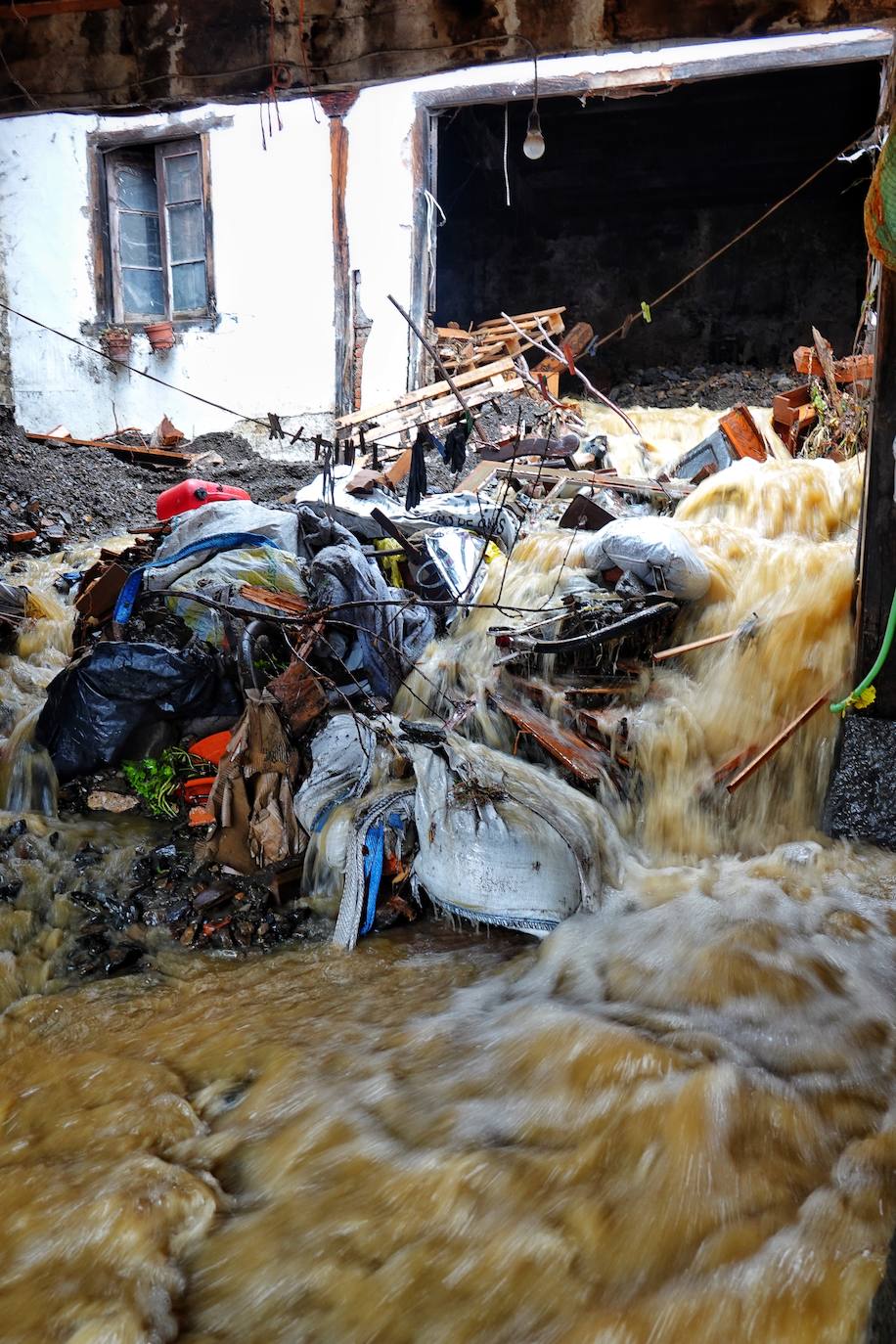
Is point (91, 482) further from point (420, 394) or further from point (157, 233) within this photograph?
point (157, 233)

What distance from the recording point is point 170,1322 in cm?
215

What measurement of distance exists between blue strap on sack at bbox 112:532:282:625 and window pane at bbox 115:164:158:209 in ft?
25.0

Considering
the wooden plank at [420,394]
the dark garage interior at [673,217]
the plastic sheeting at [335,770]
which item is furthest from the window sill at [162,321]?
the plastic sheeting at [335,770]

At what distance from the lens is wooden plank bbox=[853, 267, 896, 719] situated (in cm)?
366

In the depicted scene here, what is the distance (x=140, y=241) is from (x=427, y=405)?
4.63 metres

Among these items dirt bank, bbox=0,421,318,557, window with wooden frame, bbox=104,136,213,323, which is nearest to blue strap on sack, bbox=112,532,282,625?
dirt bank, bbox=0,421,318,557

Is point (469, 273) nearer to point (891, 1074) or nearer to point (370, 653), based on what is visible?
point (370, 653)

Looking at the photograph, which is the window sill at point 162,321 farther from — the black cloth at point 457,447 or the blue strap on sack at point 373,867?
the blue strap on sack at point 373,867

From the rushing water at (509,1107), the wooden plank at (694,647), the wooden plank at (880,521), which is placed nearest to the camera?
the rushing water at (509,1107)

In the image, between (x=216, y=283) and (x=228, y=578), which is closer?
(x=228, y=578)

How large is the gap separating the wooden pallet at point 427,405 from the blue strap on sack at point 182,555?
13.3 feet

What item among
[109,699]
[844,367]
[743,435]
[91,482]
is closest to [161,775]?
[109,699]

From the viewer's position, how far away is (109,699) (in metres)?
4.89

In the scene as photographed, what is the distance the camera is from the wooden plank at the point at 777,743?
4.37 metres
